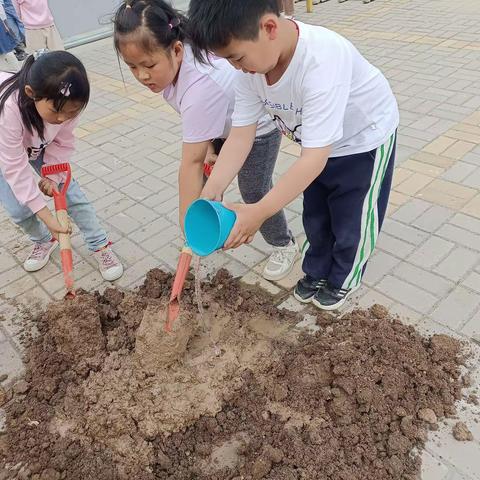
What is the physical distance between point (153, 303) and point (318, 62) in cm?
147

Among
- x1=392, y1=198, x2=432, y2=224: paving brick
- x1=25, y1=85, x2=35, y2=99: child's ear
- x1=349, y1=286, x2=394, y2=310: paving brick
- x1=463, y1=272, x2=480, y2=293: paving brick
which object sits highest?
x1=25, y1=85, x2=35, y2=99: child's ear

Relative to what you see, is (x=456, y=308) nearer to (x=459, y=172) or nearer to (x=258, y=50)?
(x=459, y=172)

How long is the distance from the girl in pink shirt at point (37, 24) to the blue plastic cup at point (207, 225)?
4.71m

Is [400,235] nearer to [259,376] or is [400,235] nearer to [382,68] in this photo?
[259,376]

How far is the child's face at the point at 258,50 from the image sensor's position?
146 cm

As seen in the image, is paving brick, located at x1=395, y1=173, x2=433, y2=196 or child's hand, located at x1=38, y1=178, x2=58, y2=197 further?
paving brick, located at x1=395, y1=173, x2=433, y2=196

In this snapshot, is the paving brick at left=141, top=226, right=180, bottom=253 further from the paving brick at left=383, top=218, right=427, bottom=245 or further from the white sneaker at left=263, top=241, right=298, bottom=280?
the paving brick at left=383, top=218, right=427, bottom=245

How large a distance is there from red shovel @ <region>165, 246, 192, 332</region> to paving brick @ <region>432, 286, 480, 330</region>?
1.23 metres

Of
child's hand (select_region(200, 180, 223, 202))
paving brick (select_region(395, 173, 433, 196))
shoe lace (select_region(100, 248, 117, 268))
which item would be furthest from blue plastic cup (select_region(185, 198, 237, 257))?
paving brick (select_region(395, 173, 433, 196))

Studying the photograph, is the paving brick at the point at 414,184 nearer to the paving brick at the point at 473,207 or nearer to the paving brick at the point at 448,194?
the paving brick at the point at 448,194

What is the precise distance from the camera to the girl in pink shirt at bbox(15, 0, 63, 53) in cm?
528

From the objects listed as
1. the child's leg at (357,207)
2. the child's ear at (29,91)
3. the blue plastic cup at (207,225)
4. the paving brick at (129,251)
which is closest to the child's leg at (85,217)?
the paving brick at (129,251)

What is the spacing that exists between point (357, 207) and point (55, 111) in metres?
1.40

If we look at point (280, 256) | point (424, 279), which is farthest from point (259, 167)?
point (424, 279)
